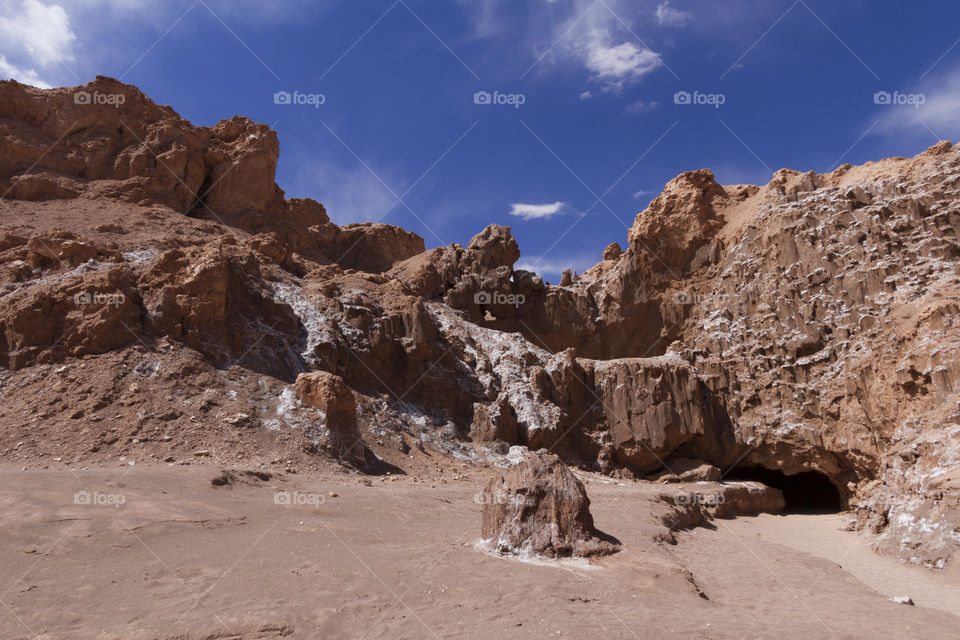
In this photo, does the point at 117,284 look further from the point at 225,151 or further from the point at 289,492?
the point at 225,151

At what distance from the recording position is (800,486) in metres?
28.1

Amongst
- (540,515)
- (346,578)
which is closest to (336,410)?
(540,515)

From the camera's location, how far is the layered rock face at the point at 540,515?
31.0ft

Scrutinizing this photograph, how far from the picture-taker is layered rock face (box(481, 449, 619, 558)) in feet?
31.0

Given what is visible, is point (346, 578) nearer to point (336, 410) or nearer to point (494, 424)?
point (336, 410)

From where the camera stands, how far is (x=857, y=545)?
51.1ft

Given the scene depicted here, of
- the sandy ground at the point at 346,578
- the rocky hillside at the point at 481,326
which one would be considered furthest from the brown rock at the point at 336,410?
the sandy ground at the point at 346,578

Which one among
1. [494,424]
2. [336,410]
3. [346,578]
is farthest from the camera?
[494,424]

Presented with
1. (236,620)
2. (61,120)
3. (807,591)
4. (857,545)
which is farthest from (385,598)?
(61,120)

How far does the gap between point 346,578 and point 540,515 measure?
12.1ft

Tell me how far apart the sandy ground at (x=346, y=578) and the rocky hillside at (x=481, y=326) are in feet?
12.6

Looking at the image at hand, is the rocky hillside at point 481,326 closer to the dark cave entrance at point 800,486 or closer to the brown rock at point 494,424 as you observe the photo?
the brown rock at point 494,424

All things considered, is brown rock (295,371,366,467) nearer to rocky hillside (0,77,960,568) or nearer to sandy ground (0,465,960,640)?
rocky hillside (0,77,960,568)

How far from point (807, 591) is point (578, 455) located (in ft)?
49.0
